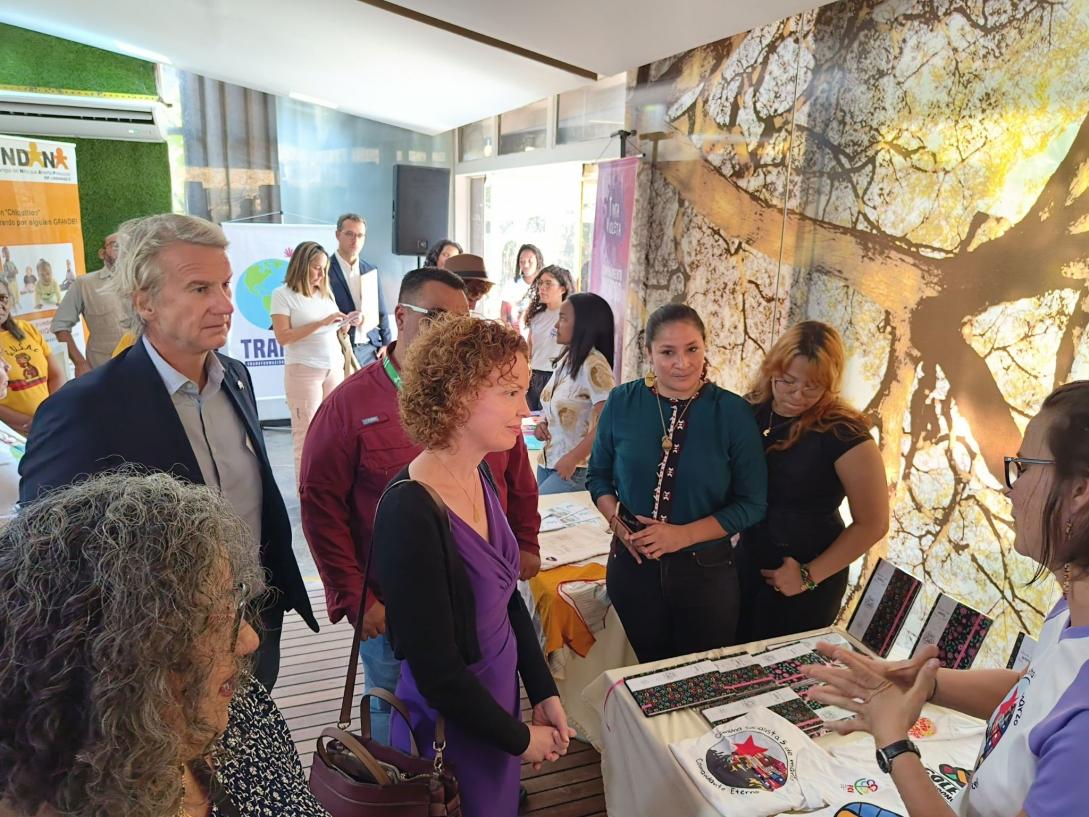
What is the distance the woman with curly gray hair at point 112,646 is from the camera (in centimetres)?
62

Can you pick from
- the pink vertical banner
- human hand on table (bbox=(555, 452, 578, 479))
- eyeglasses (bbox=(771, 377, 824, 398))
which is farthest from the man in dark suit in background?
eyeglasses (bbox=(771, 377, 824, 398))

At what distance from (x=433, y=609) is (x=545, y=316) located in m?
3.82

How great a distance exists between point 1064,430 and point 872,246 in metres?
2.09

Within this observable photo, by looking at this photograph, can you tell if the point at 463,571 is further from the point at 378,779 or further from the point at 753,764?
the point at 753,764

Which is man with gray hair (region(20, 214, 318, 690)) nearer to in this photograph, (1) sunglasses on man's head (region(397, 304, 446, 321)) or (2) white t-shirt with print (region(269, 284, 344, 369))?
(1) sunglasses on man's head (region(397, 304, 446, 321))

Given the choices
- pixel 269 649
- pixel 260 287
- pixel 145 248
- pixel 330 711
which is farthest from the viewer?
pixel 260 287

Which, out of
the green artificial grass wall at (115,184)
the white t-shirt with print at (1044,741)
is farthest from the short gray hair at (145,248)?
the green artificial grass wall at (115,184)

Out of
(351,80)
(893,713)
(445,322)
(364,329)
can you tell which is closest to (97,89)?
(351,80)

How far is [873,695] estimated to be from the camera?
3.76ft

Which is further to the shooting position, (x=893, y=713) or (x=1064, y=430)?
(x=893, y=713)

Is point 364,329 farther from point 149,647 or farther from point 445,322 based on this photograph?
point 149,647

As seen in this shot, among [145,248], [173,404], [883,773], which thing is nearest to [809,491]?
[883,773]

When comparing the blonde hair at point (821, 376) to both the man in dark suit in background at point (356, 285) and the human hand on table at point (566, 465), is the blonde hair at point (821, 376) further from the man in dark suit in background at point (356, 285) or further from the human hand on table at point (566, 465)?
the man in dark suit in background at point (356, 285)

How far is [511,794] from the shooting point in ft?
4.75
